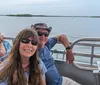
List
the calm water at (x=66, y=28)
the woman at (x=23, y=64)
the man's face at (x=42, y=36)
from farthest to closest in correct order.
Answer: the calm water at (x=66, y=28) < the man's face at (x=42, y=36) < the woman at (x=23, y=64)

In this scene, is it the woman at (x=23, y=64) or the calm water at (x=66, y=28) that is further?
the calm water at (x=66, y=28)

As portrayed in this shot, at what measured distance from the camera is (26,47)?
1682 mm

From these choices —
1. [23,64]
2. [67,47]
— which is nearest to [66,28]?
[67,47]

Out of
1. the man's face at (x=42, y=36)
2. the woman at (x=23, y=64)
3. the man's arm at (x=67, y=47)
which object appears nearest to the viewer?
the woman at (x=23, y=64)

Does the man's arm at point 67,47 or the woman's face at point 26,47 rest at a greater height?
the woman's face at point 26,47

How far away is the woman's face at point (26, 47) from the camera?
167 cm

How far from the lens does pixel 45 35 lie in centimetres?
218

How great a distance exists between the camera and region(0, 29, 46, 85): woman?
1.61 m

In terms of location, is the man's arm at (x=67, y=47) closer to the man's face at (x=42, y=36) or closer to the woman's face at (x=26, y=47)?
the man's face at (x=42, y=36)

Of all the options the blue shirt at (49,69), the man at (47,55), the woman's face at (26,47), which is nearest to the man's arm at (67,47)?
the man at (47,55)

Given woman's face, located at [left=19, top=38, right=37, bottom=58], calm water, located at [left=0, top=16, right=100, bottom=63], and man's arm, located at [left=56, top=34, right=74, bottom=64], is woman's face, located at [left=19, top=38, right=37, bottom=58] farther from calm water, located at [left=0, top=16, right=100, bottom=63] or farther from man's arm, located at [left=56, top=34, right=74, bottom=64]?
man's arm, located at [left=56, top=34, right=74, bottom=64]

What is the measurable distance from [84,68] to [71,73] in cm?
18

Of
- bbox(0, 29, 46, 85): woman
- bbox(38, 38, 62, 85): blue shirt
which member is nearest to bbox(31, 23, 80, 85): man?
bbox(38, 38, 62, 85): blue shirt

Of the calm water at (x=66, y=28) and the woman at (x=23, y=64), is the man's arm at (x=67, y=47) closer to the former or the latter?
the calm water at (x=66, y=28)
